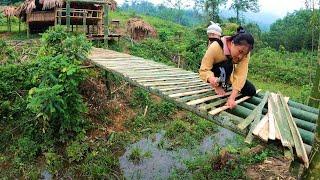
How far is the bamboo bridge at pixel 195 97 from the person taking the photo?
4.11 m

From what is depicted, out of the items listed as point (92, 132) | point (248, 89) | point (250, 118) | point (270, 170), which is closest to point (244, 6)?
point (92, 132)

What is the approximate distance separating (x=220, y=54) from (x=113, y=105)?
5.58m

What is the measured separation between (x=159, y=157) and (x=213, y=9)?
2186cm

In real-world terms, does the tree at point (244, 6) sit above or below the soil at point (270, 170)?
above

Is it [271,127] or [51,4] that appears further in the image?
[51,4]

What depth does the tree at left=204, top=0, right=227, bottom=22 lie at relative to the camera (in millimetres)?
27750

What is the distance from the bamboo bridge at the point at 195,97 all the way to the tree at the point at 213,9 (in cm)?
2104

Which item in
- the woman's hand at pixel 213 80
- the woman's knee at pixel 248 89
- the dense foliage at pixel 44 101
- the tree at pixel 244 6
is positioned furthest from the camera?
the tree at pixel 244 6

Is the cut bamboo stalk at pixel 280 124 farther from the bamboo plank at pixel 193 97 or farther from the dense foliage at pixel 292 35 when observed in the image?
the dense foliage at pixel 292 35

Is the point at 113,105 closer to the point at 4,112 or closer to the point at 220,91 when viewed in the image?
the point at 4,112

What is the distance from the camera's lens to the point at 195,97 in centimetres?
489

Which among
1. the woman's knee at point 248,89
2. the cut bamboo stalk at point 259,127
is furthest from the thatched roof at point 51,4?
the cut bamboo stalk at point 259,127

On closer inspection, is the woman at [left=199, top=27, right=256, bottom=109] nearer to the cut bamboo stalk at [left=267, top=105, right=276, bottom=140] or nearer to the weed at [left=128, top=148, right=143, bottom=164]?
the cut bamboo stalk at [left=267, top=105, right=276, bottom=140]

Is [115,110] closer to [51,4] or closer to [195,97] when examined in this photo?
[195,97]
